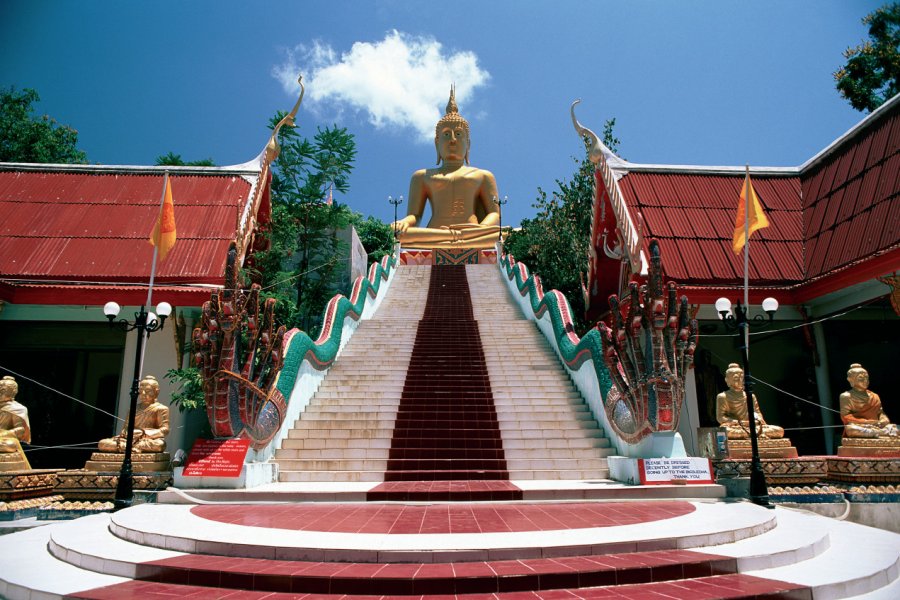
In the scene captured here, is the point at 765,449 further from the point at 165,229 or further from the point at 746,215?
the point at 165,229

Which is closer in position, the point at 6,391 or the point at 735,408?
the point at 6,391

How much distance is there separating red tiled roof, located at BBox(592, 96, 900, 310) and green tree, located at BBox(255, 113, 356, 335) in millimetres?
6937

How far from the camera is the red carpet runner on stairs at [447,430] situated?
20.8 ft

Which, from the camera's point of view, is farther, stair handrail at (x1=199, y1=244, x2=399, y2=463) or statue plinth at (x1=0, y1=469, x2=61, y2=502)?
stair handrail at (x1=199, y1=244, x2=399, y2=463)

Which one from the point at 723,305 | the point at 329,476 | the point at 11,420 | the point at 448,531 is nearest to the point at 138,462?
the point at 11,420

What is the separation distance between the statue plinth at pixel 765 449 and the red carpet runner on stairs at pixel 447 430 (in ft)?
8.88

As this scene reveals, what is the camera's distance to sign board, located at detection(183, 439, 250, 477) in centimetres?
637

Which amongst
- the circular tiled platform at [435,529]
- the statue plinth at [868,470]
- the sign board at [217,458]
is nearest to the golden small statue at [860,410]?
the statue plinth at [868,470]

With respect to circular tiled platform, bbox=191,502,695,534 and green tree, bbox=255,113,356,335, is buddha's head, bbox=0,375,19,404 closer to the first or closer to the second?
circular tiled platform, bbox=191,502,695,534

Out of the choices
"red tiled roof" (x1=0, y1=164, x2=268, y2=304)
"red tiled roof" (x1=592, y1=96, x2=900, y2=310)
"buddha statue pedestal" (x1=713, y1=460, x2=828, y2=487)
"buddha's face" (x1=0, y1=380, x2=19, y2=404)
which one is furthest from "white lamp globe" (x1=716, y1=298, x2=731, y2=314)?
"buddha's face" (x1=0, y1=380, x2=19, y2=404)

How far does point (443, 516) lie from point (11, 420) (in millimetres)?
5355

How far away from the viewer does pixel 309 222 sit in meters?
15.1

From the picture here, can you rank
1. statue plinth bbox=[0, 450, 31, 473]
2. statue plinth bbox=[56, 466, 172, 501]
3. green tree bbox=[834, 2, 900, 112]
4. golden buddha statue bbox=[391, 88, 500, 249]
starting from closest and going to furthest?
1. statue plinth bbox=[0, 450, 31, 473]
2. statue plinth bbox=[56, 466, 172, 501]
3. green tree bbox=[834, 2, 900, 112]
4. golden buddha statue bbox=[391, 88, 500, 249]

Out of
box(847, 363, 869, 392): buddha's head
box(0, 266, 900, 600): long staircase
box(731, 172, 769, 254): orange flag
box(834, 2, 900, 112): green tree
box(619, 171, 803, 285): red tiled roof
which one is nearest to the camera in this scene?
box(0, 266, 900, 600): long staircase
